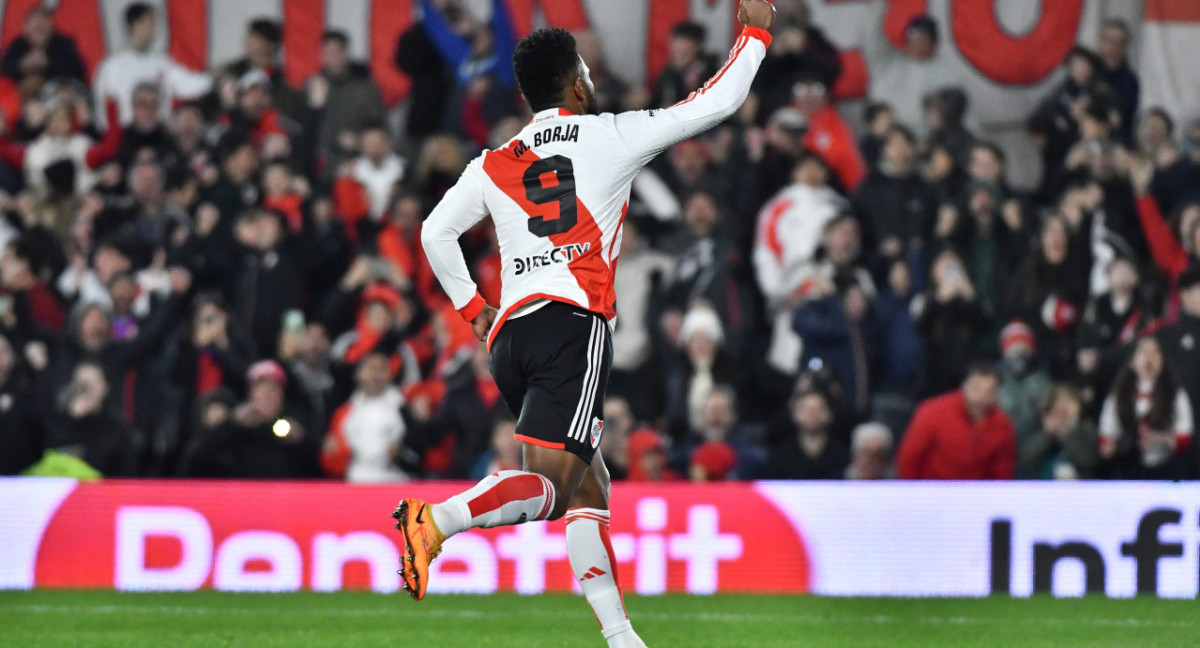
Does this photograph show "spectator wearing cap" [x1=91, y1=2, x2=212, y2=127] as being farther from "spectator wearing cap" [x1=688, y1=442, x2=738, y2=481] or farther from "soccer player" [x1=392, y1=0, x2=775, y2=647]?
"soccer player" [x1=392, y1=0, x2=775, y2=647]

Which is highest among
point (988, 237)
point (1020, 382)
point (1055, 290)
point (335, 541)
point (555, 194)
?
point (555, 194)

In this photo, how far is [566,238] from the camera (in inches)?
211

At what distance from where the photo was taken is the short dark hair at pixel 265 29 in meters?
13.0

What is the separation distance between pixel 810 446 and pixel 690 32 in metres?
3.45

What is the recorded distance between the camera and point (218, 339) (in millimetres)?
11297

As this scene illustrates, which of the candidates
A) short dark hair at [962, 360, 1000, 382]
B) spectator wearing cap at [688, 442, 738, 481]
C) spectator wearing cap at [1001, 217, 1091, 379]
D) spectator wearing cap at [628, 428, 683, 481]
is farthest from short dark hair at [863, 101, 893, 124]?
spectator wearing cap at [628, 428, 683, 481]

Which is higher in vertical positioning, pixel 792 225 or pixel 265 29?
pixel 265 29

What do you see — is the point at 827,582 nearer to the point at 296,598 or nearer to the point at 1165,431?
the point at 1165,431

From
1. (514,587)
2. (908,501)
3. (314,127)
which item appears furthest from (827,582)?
(314,127)

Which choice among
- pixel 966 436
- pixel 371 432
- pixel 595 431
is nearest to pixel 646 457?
pixel 371 432

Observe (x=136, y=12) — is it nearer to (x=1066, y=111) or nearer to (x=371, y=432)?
(x=371, y=432)

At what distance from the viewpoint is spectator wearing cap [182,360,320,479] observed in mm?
10781

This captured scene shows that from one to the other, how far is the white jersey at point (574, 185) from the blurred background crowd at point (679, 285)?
4.99 m

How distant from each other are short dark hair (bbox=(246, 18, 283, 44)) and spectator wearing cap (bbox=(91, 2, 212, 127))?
59 centimetres
